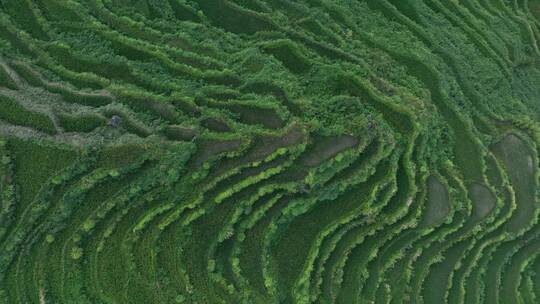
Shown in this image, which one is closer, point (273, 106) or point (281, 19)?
point (273, 106)

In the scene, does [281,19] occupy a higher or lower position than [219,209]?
higher

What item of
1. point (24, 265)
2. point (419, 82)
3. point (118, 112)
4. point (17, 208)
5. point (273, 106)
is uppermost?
point (419, 82)

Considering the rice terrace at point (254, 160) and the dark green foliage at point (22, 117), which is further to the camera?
the dark green foliage at point (22, 117)

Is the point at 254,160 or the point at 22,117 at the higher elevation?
the point at 254,160

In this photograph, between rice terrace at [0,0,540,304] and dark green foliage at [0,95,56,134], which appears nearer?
rice terrace at [0,0,540,304]

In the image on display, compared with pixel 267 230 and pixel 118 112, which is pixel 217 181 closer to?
pixel 267 230

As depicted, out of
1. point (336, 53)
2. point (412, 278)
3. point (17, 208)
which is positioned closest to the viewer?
point (17, 208)

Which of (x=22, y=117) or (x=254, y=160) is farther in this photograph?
(x=254, y=160)

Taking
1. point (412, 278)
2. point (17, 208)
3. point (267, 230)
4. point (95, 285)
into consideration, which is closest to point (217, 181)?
point (267, 230)
